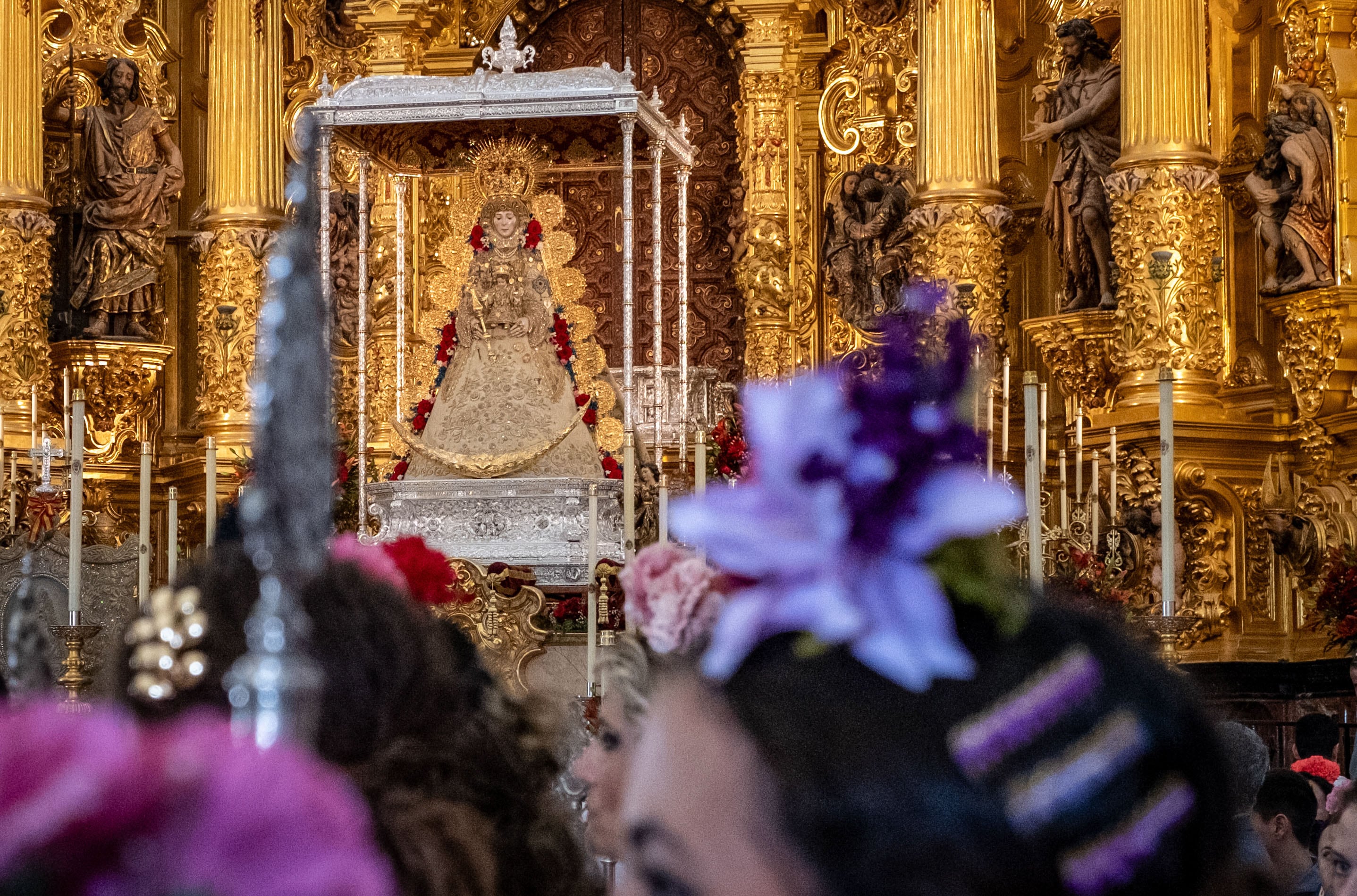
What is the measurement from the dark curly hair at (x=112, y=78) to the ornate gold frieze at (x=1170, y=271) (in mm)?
6174

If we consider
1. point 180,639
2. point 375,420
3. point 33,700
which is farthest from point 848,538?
point 375,420

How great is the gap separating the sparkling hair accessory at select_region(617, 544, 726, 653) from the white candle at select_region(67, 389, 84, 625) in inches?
162

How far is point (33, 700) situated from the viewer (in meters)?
0.82

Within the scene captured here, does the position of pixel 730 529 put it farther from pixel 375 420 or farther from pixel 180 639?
pixel 375 420

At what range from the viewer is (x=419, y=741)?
1.33 m

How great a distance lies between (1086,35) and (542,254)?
3589mm

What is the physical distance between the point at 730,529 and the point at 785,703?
0.10 meters

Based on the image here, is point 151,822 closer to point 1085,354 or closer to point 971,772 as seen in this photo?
point 971,772

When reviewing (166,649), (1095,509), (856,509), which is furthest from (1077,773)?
(1095,509)

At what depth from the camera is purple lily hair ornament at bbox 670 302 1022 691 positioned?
3.33ft

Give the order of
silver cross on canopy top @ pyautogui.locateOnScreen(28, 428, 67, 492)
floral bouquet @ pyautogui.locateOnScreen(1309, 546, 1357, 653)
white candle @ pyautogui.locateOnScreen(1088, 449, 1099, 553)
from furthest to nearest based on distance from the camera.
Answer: silver cross on canopy top @ pyautogui.locateOnScreen(28, 428, 67, 492) < floral bouquet @ pyautogui.locateOnScreen(1309, 546, 1357, 653) < white candle @ pyautogui.locateOnScreen(1088, 449, 1099, 553)

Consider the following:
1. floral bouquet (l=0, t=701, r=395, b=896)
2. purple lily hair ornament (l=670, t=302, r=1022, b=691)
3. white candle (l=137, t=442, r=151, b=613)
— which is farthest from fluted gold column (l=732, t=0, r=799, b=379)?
floral bouquet (l=0, t=701, r=395, b=896)

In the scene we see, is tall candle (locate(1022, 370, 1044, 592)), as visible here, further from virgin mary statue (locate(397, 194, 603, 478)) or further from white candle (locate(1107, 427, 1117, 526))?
virgin mary statue (locate(397, 194, 603, 478))

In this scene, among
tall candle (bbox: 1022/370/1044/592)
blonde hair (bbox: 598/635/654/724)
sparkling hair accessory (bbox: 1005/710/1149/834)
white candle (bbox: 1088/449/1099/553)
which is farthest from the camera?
white candle (bbox: 1088/449/1099/553)
